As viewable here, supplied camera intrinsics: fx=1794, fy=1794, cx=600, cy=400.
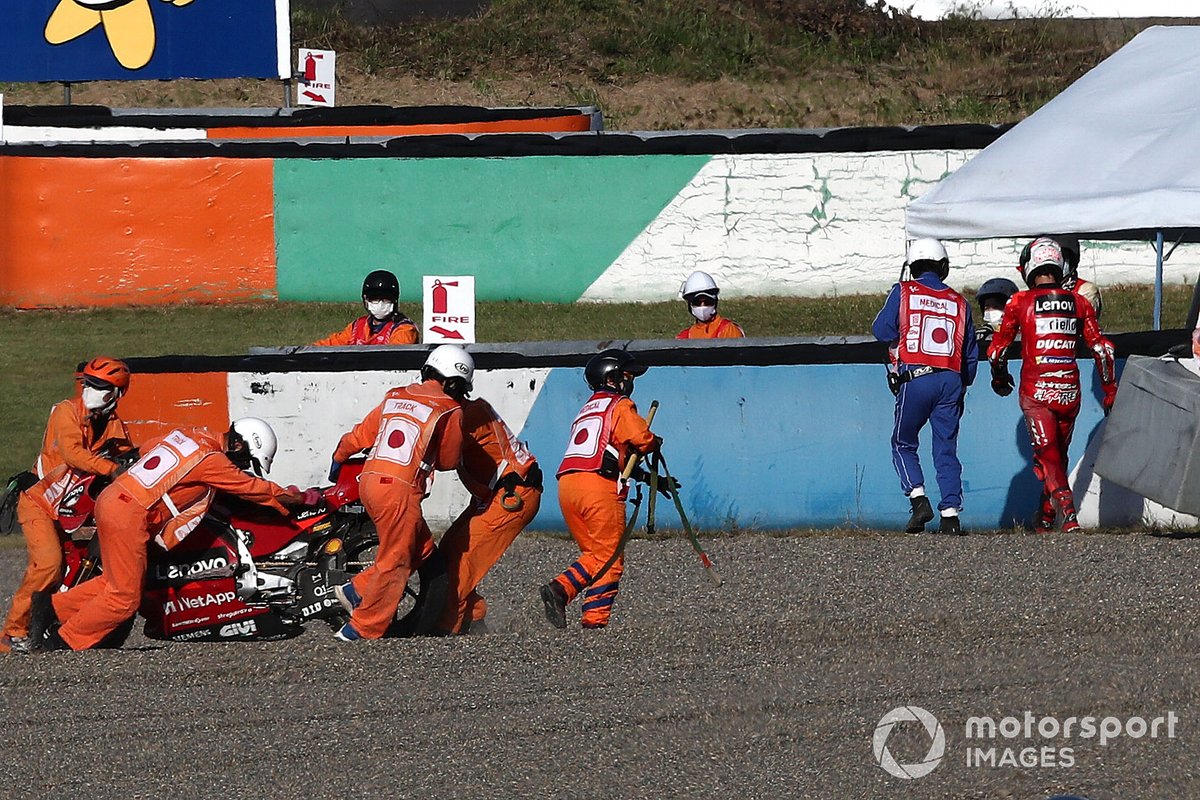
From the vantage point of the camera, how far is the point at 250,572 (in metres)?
9.45

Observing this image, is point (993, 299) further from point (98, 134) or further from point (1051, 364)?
point (98, 134)

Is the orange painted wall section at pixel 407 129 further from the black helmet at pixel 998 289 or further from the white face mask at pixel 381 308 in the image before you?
the black helmet at pixel 998 289

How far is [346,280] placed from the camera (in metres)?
18.7

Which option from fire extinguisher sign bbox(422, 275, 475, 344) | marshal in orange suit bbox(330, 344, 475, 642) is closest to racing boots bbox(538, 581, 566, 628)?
marshal in orange suit bbox(330, 344, 475, 642)

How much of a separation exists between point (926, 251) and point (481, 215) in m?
7.78

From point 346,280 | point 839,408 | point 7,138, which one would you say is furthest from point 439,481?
point 7,138

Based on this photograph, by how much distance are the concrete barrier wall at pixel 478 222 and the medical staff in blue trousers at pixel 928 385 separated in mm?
7223

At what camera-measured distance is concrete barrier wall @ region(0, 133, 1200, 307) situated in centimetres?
1838

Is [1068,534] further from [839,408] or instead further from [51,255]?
[51,255]

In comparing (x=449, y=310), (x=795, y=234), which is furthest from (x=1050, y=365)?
(x=795, y=234)

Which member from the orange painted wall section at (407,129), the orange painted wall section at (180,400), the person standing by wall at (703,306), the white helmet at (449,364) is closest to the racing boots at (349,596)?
the white helmet at (449,364)

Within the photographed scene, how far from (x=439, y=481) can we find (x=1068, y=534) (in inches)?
160

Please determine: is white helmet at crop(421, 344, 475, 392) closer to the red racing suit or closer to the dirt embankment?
the red racing suit

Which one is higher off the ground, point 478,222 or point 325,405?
point 478,222
